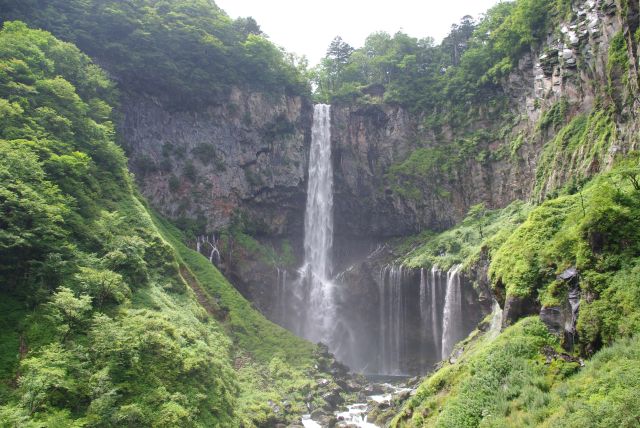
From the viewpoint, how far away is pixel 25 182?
62.0 ft

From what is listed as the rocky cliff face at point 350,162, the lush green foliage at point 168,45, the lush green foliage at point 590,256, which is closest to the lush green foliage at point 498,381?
the lush green foliage at point 590,256

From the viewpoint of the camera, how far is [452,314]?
33188mm

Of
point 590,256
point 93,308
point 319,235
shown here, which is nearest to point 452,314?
point 319,235

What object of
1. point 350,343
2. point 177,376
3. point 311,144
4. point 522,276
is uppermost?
point 311,144

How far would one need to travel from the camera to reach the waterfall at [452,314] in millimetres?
32875

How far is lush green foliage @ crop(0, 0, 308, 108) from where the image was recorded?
137 ft

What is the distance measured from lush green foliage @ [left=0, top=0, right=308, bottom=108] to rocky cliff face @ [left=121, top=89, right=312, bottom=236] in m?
1.78

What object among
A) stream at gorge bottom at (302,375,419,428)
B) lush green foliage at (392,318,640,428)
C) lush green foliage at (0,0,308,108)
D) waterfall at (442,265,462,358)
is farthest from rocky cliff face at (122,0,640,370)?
lush green foliage at (392,318,640,428)

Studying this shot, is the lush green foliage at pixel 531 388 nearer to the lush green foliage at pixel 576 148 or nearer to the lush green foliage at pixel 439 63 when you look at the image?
the lush green foliage at pixel 576 148

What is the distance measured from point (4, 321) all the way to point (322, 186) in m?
36.3

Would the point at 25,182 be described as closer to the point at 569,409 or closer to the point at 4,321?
the point at 4,321

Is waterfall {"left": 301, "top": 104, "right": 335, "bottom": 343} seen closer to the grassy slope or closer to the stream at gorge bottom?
the grassy slope

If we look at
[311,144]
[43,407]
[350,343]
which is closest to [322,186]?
[311,144]

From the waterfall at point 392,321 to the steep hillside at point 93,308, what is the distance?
9.69m
